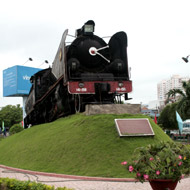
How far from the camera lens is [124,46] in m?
15.9

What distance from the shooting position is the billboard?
59.9m

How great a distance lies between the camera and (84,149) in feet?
35.4

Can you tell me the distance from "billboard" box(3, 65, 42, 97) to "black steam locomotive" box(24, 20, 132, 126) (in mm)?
45162

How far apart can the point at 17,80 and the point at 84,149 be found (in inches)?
2041

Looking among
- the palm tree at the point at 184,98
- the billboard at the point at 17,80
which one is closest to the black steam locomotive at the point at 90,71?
the palm tree at the point at 184,98

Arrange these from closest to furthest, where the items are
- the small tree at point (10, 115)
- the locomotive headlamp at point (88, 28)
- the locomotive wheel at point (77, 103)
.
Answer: the locomotive wheel at point (77, 103) < the locomotive headlamp at point (88, 28) < the small tree at point (10, 115)

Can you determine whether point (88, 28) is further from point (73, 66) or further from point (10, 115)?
point (10, 115)

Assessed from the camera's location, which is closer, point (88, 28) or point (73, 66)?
point (73, 66)

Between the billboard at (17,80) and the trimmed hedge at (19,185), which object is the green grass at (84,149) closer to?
the trimmed hedge at (19,185)

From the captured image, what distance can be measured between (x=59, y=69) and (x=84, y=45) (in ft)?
7.10

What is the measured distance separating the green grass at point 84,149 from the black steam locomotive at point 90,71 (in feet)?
5.97

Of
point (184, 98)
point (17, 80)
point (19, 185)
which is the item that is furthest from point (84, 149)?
point (17, 80)

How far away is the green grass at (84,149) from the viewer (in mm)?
9805

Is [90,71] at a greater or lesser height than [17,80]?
lesser
